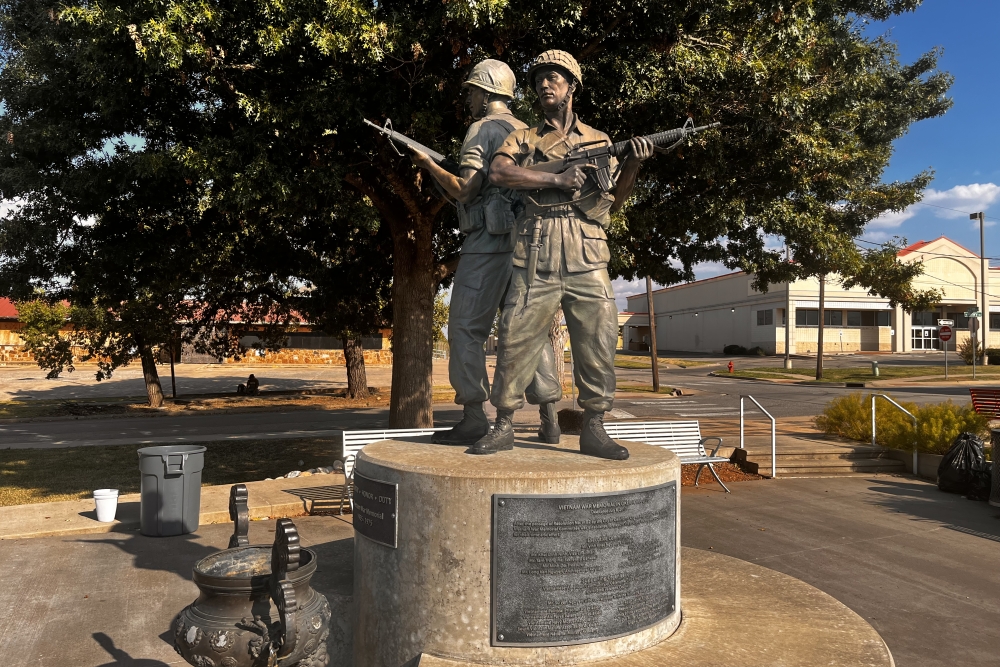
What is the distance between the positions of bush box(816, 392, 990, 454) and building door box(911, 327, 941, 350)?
158 feet

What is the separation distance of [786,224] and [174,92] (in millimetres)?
8712

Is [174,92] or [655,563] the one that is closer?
[655,563]

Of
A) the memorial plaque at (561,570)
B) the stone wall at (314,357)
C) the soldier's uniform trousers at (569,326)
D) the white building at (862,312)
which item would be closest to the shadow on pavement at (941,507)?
the soldier's uniform trousers at (569,326)

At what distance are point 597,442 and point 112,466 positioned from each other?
10.9 metres

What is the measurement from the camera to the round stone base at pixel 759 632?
11.8 feet

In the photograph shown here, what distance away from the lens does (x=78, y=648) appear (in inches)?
183

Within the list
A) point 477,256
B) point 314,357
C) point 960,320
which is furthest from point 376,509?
point 960,320

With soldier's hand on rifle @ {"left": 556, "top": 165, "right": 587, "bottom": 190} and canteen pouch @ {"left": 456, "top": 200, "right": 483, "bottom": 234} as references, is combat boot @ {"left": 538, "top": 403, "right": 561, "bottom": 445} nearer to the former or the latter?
canteen pouch @ {"left": 456, "top": 200, "right": 483, "bottom": 234}

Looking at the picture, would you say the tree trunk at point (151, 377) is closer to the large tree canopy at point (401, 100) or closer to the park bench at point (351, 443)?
the large tree canopy at point (401, 100)

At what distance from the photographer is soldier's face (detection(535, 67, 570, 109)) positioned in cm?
456

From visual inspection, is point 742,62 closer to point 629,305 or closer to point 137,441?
point 137,441

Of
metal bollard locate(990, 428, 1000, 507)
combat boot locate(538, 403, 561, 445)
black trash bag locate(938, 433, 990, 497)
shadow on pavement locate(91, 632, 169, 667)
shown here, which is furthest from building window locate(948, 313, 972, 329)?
shadow on pavement locate(91, 632, 169, 667)

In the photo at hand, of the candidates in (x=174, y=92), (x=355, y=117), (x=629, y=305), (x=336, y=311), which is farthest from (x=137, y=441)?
(x=629, y=305)

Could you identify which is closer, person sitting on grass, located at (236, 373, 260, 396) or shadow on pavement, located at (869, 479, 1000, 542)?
shadow on pavement, located at (869, 479, 1000, 542)
